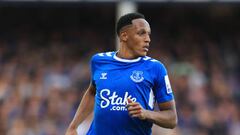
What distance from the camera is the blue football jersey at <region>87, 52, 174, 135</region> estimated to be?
21.4 feet

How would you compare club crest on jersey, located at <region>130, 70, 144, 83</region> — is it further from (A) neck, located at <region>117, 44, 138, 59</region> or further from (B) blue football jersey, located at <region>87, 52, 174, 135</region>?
(A) neck, located at <region>117, 44, 138, 59</region>

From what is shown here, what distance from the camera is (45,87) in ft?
54.5

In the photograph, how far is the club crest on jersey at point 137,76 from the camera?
6523 mm

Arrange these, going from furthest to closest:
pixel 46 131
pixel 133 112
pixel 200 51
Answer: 1. pixel 200 51
2. pixel 46 131
3. pixel 133 112

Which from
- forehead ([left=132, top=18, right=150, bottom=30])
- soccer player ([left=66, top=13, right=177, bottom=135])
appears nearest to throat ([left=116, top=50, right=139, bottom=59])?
soccer player ([left=66, top=13, right=177, bottom=135])

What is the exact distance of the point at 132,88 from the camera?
6.52m

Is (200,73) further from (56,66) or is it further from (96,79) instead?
(96,79)

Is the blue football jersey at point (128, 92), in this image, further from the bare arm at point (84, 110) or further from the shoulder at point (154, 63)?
the bare arm at point (84, 110)

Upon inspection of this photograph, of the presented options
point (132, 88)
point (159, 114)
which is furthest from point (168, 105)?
point (132, 88)

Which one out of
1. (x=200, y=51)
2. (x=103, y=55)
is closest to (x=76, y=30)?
(x=200, y=51)

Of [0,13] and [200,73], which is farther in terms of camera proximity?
[0,13]

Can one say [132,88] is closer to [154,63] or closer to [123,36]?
[154,63]

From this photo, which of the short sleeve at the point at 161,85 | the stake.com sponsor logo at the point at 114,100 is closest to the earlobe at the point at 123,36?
the short sleeve at the point at 161,85

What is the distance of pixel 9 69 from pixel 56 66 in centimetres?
107
